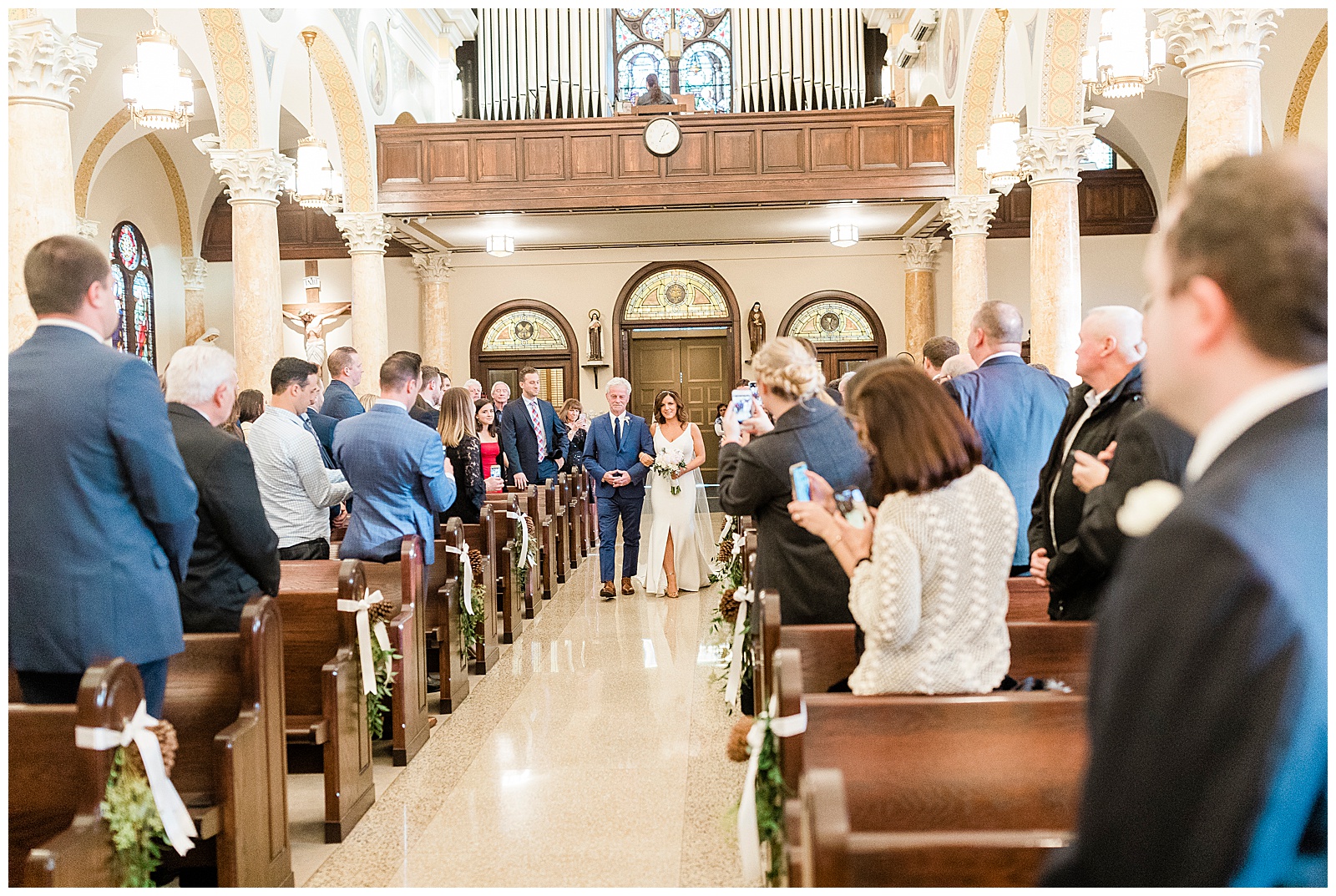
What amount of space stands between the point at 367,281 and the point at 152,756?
10919mm

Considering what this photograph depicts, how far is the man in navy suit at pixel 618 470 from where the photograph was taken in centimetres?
848

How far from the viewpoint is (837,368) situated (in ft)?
57.8

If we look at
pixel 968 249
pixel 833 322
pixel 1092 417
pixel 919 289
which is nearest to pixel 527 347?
pixel 833 322

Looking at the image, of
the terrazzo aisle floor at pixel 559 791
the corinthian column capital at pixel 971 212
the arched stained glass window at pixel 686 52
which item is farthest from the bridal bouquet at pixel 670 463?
the arched stained glass window at pixel 686 52

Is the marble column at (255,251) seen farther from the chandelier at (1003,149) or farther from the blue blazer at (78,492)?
the blue blazer at (78,492)

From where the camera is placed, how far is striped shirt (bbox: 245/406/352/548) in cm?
455

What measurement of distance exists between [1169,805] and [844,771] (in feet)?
4.16

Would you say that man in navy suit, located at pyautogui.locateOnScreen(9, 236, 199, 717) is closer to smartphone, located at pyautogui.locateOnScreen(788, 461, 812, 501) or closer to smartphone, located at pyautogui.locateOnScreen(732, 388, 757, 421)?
smartphone, located at pyautogui.locateOnScreen(788, 461, 812, 501)

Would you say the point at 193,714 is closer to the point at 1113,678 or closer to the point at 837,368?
the point at 1113,678

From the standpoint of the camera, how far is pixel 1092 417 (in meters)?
3.29

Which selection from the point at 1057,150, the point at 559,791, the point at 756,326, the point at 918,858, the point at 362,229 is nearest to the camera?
the point at 918,858

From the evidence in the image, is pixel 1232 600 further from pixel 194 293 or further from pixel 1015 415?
pixel 194 293

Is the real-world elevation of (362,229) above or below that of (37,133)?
above

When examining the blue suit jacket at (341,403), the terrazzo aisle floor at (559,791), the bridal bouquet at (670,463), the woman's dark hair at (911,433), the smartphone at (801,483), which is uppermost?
the blue suit jacket at (341,403)
